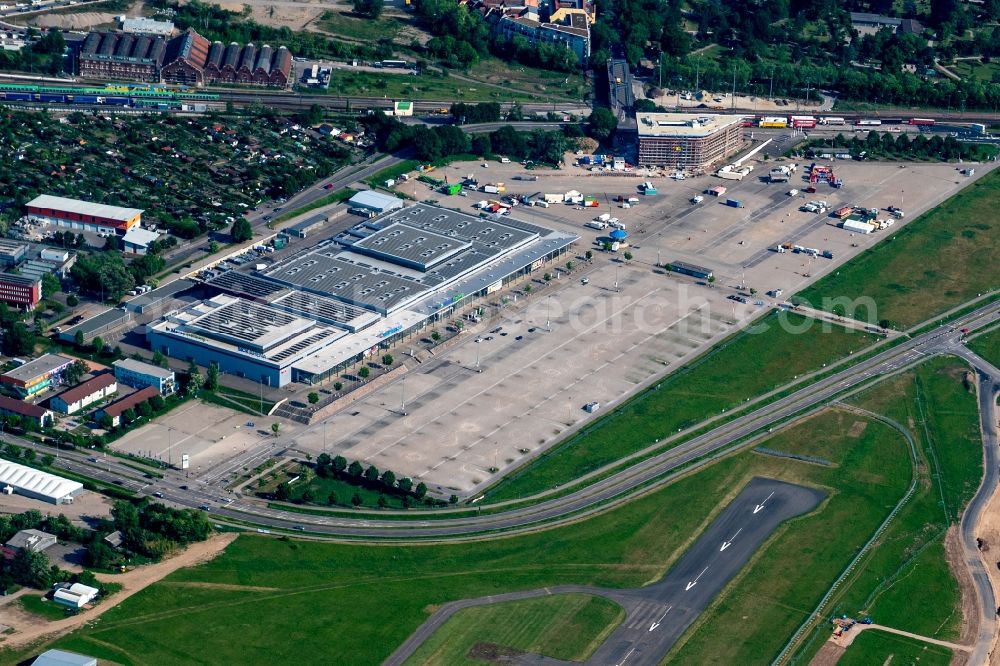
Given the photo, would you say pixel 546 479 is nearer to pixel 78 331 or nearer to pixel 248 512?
pixel 248 512

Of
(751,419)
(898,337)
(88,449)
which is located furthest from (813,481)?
(88,449)

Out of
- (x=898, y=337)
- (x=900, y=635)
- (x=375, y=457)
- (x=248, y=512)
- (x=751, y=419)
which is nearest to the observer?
(x=900, y=635)

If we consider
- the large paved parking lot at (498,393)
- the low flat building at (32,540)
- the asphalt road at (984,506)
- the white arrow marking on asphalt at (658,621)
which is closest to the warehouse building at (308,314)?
the large paved parking lot at (498,393)

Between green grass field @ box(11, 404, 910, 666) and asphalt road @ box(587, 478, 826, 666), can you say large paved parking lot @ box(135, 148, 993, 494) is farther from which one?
asphalt road @ box(587, 478, 826, 666)

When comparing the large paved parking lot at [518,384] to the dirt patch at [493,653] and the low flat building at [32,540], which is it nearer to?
the dirt patch at [493,653]

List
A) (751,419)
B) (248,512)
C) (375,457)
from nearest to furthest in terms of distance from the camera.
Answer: (248,512) → (375,457) → (751,419)

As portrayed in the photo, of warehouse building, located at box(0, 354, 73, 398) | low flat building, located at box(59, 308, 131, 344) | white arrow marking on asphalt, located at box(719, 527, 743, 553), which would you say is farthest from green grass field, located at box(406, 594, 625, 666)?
low flat building, located at box(59, 308, 131, 344)

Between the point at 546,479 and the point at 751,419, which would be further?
the point at 751,419
